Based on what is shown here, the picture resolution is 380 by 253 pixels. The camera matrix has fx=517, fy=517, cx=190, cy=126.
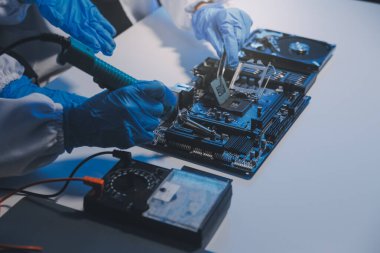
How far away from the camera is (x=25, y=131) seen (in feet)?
3.96

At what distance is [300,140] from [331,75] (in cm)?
42

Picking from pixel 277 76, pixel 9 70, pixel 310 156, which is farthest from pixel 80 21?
pixel 310 156

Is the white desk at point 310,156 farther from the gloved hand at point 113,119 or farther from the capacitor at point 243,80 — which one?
the capacitor at point 243,80

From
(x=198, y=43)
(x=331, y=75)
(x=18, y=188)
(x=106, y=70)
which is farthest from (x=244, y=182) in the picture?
(x=198, y=43)

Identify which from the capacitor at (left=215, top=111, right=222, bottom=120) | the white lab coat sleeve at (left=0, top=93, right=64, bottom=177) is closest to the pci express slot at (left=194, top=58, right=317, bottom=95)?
the capacitor at (left=215, top=111, right=222, bottom=120)

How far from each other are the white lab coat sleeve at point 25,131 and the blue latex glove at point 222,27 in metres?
0.67

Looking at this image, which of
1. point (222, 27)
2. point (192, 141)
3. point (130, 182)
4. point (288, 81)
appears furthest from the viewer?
point (222, 27)

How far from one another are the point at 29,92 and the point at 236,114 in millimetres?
559

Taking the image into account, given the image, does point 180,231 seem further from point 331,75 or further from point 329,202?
point 331,75

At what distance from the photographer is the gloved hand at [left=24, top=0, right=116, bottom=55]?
154 centimetres

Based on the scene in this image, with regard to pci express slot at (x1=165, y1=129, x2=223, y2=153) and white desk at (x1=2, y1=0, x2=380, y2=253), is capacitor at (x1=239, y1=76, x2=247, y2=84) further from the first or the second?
pci express slot at (x1=165, y1=129, x2=223, y2=153)

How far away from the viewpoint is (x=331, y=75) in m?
1.72

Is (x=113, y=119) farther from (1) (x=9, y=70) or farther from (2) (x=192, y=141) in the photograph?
(1) (x=9, y=70)

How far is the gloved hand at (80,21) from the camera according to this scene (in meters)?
1.54
